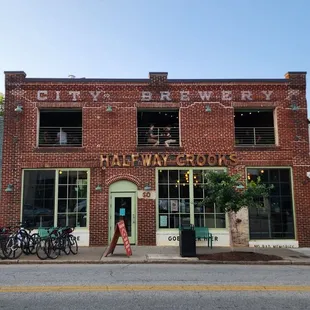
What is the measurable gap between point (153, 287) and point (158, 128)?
8853 mm

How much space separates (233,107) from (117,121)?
16.4ft

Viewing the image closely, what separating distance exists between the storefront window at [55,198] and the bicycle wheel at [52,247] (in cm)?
236

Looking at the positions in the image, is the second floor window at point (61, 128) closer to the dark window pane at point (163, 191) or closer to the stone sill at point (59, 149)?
the stone sill at point (59, 149)

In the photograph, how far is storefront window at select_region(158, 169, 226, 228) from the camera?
1474 centimetres

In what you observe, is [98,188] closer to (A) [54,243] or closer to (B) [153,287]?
(A) [54,243]

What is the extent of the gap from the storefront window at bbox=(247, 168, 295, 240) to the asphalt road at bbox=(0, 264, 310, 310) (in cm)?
426

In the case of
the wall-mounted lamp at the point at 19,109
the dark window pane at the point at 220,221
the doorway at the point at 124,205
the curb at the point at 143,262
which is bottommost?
the curb at the point at 143,262

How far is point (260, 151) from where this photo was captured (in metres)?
15.1

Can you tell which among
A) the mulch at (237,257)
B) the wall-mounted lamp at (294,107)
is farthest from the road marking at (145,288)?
the wall-mounted lamp at (294,107)

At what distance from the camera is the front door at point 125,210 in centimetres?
1464

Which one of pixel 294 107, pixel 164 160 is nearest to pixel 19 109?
pixel 164 160

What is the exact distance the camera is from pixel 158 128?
15.4 m

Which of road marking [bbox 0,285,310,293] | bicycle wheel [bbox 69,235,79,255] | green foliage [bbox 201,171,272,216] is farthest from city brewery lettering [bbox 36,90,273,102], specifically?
road marking [bbox 0,285,310,293]

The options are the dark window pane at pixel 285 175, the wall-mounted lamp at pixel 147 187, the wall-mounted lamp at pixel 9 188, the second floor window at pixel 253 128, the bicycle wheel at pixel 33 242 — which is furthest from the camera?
the second floor window at pixel 253 128
